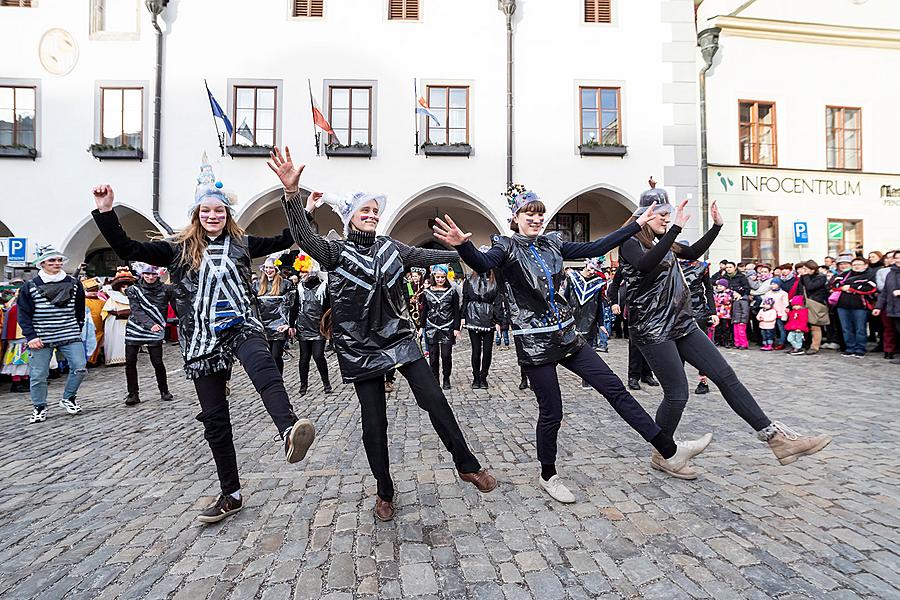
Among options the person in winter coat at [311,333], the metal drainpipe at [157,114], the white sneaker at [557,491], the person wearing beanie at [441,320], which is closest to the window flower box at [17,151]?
the metal drainpipe at [157,114]

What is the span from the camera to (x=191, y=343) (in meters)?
3.02

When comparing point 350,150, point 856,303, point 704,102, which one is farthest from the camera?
point 704,102

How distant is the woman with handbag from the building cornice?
9.31m


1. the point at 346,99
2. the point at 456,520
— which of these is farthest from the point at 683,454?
the point at 346,99

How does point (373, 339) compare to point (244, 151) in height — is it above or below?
below

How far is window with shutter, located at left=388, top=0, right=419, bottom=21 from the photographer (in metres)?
14.7

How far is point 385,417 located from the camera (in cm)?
303

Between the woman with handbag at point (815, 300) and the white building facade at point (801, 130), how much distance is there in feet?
16.4

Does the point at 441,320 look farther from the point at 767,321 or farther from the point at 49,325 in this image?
the point at 767,321

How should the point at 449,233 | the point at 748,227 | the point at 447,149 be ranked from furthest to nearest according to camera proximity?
1. the point at 748,227
2. the point at 447,149
3. the point at 449,233

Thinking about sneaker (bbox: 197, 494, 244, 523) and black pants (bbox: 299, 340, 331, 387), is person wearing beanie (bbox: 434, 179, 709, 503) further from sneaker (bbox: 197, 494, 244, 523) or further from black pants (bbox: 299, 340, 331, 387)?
black pants (bbox: 299, 340, 331, 387)

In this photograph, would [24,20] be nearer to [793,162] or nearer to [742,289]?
[742,289]

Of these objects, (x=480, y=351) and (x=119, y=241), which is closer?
(x=119, y=241)

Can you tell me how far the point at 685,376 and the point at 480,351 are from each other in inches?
161
